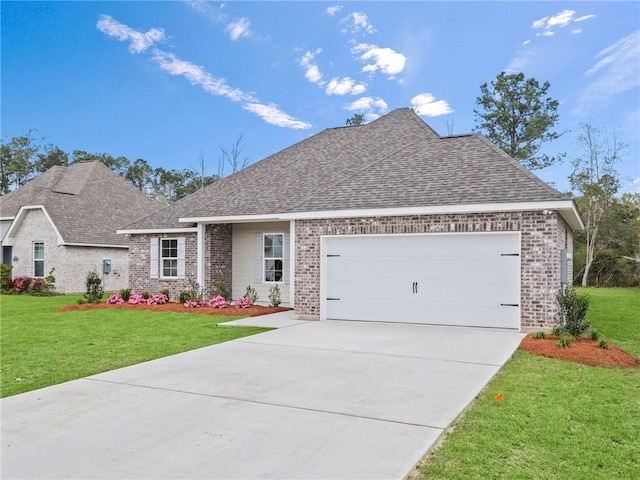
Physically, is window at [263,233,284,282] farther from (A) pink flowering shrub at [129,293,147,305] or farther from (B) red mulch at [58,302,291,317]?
(A) pink flowering shrub at [129,293,147,305]

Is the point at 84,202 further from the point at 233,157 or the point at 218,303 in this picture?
the point at 218,303

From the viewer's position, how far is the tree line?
1933 inches

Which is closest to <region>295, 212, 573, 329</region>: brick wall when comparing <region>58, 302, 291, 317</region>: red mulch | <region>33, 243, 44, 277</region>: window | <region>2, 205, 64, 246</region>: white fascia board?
<region>58, 302, 291, 317</region>: red mulch

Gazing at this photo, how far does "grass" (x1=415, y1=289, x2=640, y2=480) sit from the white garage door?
134 inches

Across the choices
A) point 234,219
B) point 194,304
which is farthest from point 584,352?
point 194,304

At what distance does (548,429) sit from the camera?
4500 mm

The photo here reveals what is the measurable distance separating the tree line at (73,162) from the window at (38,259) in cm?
2274

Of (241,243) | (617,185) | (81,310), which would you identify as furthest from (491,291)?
(617,185)

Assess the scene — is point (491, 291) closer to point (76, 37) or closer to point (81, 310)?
point (81, 310)

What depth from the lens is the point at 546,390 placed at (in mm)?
5836

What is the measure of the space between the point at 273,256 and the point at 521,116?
1054 inches

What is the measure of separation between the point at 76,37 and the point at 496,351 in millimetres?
28068

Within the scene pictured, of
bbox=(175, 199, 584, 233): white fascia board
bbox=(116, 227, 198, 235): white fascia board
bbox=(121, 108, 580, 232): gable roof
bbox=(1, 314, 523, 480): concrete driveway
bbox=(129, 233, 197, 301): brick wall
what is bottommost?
bbox=(1, 314, 523, 480): concrete driveway

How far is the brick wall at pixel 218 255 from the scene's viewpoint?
15742 millimetres
